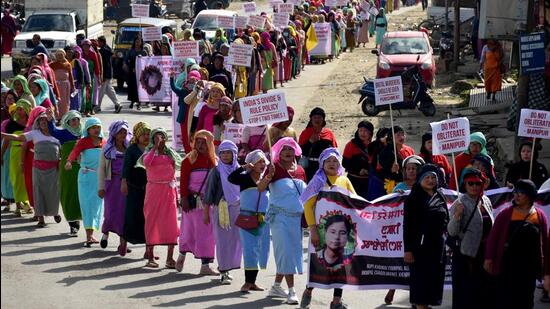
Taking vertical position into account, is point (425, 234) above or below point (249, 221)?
above

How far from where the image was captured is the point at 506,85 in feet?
101

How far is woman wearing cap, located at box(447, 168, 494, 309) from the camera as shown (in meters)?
10.6

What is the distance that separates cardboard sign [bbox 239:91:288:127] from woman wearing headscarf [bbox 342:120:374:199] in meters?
1.41

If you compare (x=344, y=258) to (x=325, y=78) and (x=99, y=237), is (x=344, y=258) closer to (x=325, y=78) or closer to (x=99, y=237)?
(x=99, y=237)

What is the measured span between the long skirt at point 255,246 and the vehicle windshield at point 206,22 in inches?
1058

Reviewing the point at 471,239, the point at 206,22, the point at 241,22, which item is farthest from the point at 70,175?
the point at 206,22

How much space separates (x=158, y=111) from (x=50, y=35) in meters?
9.46

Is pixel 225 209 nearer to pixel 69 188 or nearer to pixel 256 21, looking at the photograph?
pixel 69 188

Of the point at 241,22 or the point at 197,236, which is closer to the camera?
the point at 197,236

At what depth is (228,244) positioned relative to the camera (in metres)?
12.9

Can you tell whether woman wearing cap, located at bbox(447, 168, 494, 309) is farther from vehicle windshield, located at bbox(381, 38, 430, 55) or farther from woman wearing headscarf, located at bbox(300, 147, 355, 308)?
Answer: vehicle windshield, located at bbox(381, 38, 430, 55)

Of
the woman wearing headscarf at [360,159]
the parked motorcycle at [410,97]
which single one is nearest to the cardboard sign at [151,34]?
the parked motorcycle at [410,97]

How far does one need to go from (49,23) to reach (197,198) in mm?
25373

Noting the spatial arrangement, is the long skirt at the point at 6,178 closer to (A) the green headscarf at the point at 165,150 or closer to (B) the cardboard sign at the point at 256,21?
(A) the green headscarf at the point at 165,150
